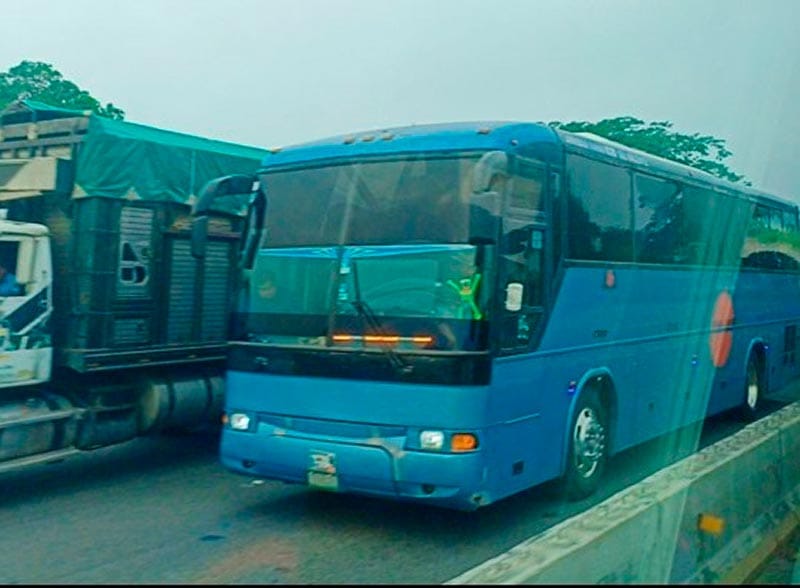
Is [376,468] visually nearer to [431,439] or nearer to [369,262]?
[431,439]

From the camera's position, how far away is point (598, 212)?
8.88m

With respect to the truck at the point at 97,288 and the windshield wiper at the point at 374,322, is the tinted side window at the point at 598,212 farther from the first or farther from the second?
the truck at the point at 97,288

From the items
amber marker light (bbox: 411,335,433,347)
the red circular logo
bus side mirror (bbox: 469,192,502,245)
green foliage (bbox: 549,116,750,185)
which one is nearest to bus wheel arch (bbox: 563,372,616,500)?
amber marker light (bbox: 411,335,433,347)

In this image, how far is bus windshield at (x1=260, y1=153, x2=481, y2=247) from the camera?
7188mm

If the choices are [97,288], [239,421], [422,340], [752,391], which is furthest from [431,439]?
[752,391]

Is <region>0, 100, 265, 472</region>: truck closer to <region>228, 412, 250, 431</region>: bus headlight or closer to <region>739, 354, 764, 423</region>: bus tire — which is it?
<region>228, 412, 250, 431</region>: bus headlight

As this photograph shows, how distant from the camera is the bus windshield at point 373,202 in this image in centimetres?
719

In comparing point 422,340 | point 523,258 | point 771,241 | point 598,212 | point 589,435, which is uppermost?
point 771,241

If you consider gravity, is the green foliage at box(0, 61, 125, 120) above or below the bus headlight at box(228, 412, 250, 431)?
above

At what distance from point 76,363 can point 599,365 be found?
482 cm

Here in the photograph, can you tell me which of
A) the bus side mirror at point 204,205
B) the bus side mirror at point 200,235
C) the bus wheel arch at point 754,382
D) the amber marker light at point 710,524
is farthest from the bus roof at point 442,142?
the bus wheel arch at point 754,382

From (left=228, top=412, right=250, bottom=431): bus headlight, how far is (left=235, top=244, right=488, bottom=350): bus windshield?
2.03 feet

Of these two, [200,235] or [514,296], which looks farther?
[200,235]

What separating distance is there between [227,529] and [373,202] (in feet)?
9.26
